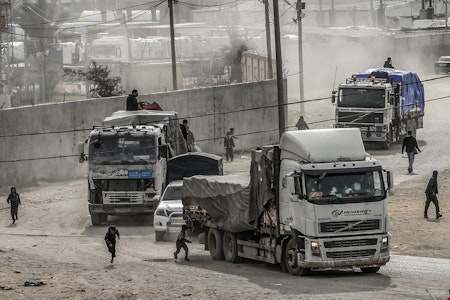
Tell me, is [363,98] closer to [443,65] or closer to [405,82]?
[405,82]

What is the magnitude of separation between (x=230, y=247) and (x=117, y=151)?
359 inches

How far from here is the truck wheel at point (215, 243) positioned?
2956 cm

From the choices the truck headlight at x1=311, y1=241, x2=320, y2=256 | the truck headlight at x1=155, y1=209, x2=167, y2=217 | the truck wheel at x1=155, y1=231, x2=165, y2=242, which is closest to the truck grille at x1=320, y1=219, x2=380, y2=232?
the truck headlight at x1=311, y1=241, x2=320, y2=256

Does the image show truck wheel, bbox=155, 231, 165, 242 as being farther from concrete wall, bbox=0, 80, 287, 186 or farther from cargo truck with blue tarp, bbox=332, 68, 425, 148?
cargo truck with blue tarp, bbox=332, 68, 425, 148

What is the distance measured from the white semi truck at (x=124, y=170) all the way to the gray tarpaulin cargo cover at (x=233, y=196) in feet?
19.2

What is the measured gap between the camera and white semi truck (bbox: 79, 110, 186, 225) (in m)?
37.0

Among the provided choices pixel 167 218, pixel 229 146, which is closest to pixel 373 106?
pixel 229 146

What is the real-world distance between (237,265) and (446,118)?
4426 cm

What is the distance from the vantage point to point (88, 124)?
50.3 metres

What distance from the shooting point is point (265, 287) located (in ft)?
79.3

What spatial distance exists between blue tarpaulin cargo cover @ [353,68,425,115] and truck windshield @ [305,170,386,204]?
30650 mm

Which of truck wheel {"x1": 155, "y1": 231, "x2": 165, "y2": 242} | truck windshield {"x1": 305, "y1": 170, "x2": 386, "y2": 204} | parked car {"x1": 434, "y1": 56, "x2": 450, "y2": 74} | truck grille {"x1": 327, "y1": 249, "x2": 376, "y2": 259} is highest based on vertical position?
parked car {"x1": 434, "y1": 56, "x2": 450, "y2": 74}

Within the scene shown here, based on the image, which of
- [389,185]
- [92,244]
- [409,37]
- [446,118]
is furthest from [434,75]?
[389,185]

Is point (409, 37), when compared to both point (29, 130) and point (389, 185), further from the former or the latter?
point (389, 185)
